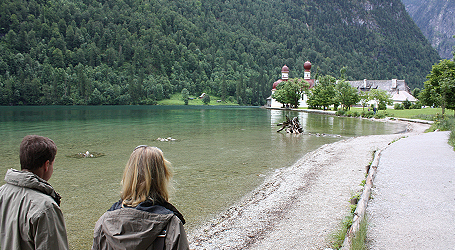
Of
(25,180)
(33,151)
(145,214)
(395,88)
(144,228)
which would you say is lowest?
(144,228)

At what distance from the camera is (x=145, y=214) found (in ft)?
10.0

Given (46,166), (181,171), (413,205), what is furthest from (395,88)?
(46,166)

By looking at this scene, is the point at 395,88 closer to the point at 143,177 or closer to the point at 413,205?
the point at 413,205

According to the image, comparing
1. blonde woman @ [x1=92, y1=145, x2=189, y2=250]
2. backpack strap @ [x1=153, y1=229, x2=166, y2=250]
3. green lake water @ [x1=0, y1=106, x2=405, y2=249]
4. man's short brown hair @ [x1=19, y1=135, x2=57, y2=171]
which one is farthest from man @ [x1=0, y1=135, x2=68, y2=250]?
green lake water @ [x1=0, y1=106, x2=405, y2=249]

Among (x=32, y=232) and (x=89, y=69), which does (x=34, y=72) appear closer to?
(x=89, y=69)

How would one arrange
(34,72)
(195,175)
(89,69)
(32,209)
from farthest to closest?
(89,69), (34,72), (195,175), (32,209)

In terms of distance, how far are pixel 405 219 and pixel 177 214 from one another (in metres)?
6.06

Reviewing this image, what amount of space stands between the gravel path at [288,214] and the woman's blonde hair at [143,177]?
4.35 meters

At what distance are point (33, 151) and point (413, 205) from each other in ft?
27.7

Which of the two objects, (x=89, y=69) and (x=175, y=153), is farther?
(x=89, y=69)

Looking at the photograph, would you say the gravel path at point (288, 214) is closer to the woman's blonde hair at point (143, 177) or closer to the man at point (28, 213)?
the woman's blonde hair at point (143, 177)

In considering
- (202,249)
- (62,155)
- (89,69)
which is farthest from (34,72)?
(202,249)

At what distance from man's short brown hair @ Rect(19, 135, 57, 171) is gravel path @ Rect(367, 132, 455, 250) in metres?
5.55

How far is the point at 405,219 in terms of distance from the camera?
7.11 metres
